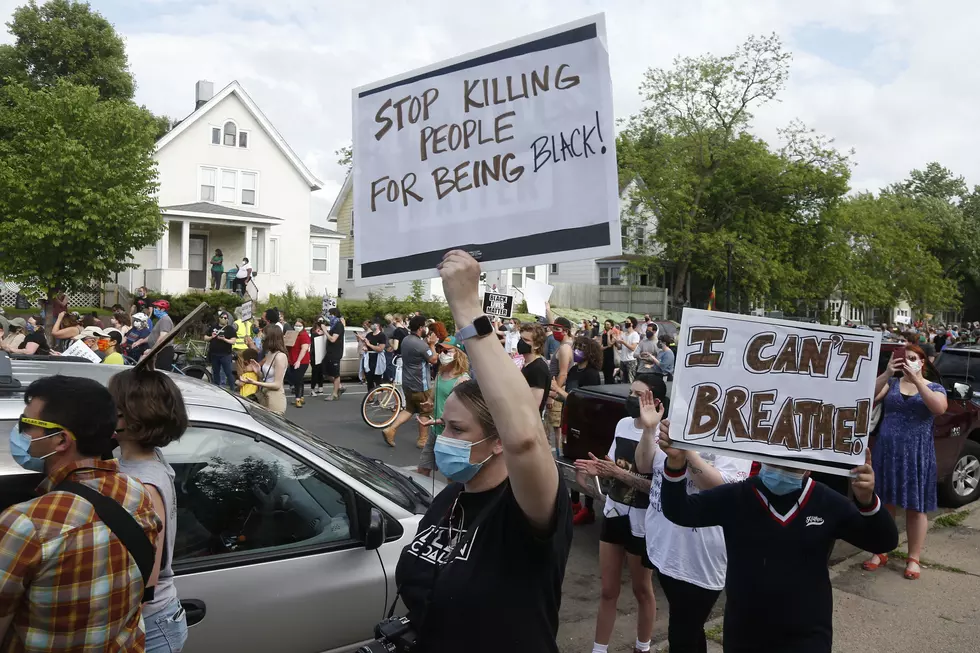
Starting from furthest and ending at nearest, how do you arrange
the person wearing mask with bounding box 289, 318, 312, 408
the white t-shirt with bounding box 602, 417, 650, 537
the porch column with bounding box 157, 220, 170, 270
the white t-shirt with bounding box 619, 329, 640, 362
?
the porch column with bounding box 157, 220, 170, 270 → the white t-shirt with bounding box 619, 329, 640, 362 → the person wearing mask with bounding box 289, 318, 312, 408 → the white t-shirt with bounding box 602, 417, 650, 537

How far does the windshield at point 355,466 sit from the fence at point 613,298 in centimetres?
3920

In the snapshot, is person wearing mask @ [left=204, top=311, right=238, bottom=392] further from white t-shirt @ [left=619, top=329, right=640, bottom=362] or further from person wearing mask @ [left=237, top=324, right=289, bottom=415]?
white t-shirt @ [left=619, top=329, right=640, bottom=362]

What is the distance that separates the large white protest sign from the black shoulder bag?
3.58ft

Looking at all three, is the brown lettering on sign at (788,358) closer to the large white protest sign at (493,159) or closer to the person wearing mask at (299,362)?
the large white protest sign at (493,159)

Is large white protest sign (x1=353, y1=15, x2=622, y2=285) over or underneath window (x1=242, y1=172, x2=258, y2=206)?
underneath

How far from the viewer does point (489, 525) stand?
6.88ft

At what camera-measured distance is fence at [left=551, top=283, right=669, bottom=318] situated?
146 ft

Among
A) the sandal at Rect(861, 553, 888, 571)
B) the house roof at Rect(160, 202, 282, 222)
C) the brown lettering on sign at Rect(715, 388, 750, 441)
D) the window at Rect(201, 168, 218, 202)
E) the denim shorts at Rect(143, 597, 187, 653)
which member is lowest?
the sandal at Rect(861, 553, 888, 571)

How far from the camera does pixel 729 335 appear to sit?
10.0 ft

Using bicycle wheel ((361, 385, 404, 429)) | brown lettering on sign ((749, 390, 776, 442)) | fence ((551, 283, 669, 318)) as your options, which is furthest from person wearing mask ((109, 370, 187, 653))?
fence ((551, 283, 669, 318))

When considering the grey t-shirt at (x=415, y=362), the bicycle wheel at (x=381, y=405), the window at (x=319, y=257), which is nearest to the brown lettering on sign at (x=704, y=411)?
the grey t-shirt at (x=415, y=362)

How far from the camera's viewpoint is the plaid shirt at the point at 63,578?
2004mm

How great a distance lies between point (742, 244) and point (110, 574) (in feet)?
131

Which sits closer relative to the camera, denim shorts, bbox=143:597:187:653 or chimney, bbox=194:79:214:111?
denim shorts, bbox=143:597:187:653
